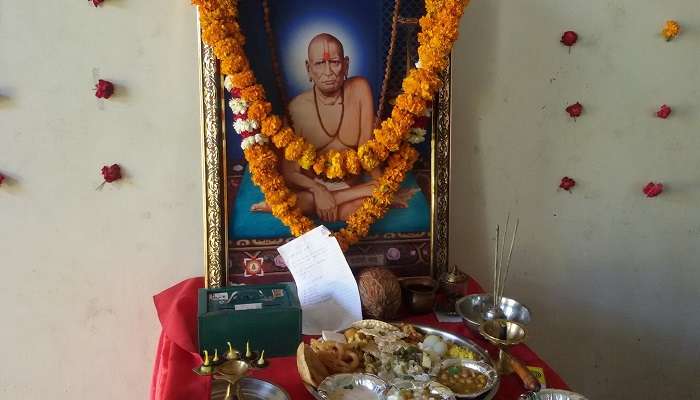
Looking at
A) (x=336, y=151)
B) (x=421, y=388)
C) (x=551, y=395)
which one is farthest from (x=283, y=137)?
(x=551, y=395)

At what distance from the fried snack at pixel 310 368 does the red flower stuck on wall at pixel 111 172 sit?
2.62ft

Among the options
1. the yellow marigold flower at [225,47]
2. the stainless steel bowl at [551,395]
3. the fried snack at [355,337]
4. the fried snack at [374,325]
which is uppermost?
the yellow marigold flower at [225,47]

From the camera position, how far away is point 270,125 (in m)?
1.53

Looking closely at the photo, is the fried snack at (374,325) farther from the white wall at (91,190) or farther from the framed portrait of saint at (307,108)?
the white wall at (91,190)

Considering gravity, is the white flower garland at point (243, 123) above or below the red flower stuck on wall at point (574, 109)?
below

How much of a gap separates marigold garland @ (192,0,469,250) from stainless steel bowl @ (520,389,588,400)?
Result: 655mm

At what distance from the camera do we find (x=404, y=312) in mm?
1630

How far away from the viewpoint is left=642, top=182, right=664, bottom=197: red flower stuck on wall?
6.48ft

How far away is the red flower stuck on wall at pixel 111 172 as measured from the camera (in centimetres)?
164

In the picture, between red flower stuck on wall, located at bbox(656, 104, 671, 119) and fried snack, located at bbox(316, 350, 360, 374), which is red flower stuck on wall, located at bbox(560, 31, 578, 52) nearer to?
red flower stuck on wall, located at bbox(656, 104, 671, 119)

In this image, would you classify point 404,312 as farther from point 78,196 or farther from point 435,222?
point 78,196

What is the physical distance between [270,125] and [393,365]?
695 mm

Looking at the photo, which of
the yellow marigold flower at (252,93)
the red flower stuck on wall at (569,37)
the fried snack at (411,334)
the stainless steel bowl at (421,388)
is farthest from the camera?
the red flower stuck on wall at (569,37)

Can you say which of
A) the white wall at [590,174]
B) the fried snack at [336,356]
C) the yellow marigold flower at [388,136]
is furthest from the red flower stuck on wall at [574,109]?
the fried snack at [336,356]
